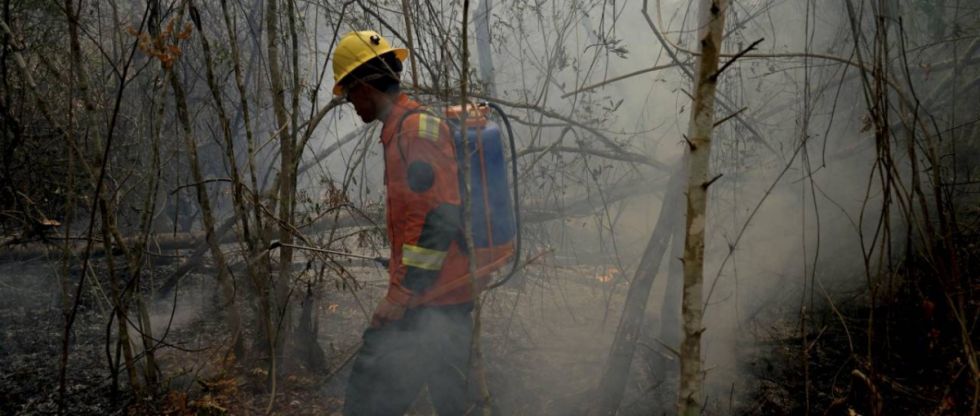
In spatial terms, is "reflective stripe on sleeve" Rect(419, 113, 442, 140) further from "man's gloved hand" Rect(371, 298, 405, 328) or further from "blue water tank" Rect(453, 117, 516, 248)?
"man's gloved hand" Rect(371, 298, 405, 328)

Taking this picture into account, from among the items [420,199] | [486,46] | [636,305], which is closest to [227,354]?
[420,199]

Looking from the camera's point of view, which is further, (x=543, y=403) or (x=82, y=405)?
(x=543, y=403)

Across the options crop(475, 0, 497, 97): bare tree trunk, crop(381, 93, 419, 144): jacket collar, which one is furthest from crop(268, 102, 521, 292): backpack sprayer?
crop(475, 0, 497, 97): bare tree trunk

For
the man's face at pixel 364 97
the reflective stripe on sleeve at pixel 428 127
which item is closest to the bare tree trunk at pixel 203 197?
the man's face at pixel 364 97

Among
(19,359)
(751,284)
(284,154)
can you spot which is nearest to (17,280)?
(19,359)

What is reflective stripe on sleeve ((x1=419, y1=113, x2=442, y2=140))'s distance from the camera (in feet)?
8.67

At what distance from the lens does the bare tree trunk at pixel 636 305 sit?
353 centimetres

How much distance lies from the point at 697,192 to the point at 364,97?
69.8 inches

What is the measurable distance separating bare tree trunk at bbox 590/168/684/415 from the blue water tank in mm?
1051

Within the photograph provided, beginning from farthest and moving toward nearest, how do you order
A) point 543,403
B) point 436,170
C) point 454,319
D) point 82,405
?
1. point 543,403
2. point 82,405
3. point 454,319
4. point 436,170

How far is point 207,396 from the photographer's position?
3342mm

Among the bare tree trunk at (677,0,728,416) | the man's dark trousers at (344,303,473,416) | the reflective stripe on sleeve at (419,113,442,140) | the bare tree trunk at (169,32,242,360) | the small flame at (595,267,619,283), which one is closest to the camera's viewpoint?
the bare tree trunk at (677,0,728,416)

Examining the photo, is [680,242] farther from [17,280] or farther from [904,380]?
[17,280]

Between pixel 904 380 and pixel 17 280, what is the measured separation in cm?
704
